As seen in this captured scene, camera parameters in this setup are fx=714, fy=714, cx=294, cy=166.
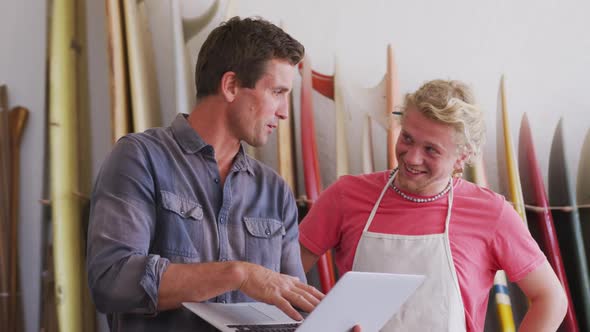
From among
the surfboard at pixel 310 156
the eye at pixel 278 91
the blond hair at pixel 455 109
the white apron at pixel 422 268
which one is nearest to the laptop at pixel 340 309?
the eye at pixel 278 91

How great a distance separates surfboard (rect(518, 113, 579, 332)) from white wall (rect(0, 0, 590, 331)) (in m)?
0.05

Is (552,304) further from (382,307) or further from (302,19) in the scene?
(302,19)

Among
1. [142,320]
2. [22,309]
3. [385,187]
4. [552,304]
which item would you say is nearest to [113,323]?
[142,320]

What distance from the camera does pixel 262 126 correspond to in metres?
1.47

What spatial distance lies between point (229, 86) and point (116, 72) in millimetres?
1161

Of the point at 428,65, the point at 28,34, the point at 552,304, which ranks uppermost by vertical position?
the point at 28,34

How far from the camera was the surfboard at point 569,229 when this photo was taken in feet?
8.32

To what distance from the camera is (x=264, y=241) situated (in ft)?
4.86

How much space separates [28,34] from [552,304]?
2.07 m

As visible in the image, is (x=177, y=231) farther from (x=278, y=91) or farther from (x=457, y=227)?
(x=457, y=227)

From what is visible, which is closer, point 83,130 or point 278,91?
point 278,91

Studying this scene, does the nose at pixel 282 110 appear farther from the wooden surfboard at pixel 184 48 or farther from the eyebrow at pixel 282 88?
the wooden surfboard at pixel 184 48

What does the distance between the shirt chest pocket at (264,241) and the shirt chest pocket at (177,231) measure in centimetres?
13

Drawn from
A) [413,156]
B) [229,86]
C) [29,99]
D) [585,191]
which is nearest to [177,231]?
[229,86]
